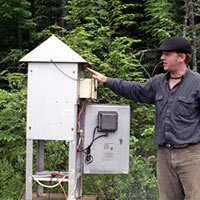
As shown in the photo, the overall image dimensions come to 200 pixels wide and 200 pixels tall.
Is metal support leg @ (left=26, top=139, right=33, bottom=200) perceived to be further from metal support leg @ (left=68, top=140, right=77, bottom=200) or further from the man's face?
the man's face

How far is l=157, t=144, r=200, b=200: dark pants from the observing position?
2.64 m

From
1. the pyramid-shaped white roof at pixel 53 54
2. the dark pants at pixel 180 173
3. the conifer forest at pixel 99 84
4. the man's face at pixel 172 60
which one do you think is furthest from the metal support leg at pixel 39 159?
Result: the man's face at pixel 172 60

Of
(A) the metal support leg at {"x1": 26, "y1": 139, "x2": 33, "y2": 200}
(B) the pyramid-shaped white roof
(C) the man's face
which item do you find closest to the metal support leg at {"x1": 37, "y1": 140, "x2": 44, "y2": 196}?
(A) the metal support leg at {"x1": 26, "y1": 139, "x2": 33, "y2": 200}

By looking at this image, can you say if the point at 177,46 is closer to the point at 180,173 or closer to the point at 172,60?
the point at 172,60

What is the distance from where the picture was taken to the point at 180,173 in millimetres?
2703

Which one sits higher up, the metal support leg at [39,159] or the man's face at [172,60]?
the man's face at [172,60]

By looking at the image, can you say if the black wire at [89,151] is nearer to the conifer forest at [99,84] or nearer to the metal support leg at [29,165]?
the metal support leg at [29,165]

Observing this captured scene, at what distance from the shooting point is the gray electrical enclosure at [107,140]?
352cm

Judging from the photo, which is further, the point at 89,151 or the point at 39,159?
the point at 39,159

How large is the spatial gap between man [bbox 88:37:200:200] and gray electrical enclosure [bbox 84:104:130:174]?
74cm

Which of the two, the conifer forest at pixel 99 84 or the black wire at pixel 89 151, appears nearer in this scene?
the black wire at pixel 89 151

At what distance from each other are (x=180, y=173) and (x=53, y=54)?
178cm

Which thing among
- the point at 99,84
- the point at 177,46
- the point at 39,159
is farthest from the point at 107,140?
the point at 99,84

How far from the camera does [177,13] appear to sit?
7824 millimetres
